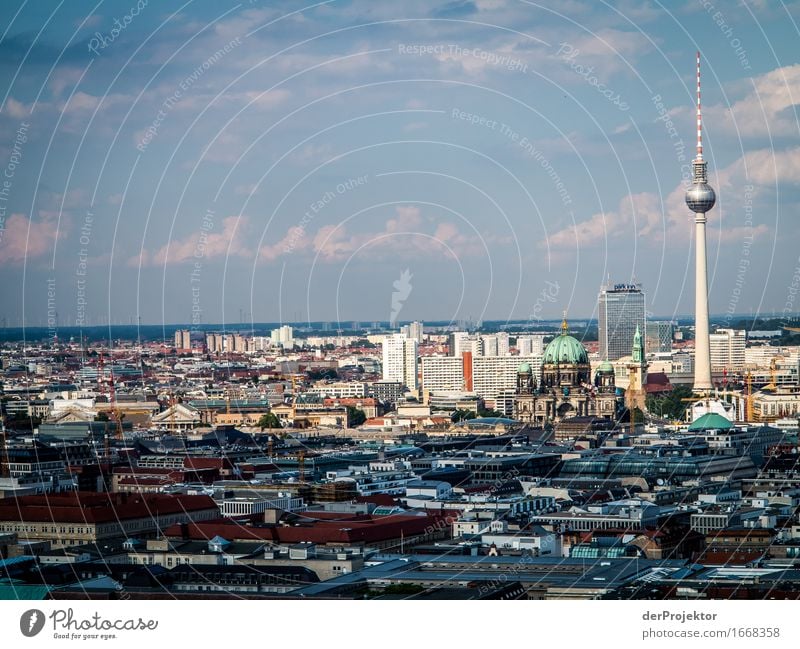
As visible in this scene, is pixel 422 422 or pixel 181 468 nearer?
pixel 181 468

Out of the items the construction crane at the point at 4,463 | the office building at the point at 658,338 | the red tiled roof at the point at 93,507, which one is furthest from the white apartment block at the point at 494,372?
the red tiled roof at the point at 93,507

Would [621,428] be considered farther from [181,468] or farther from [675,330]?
[675,330]

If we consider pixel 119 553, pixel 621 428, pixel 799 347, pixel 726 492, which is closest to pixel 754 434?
pixel 621 428

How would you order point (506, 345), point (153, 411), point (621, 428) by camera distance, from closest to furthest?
1. point (621, 428)
2. point (153, 411)
3. point (506, 345)

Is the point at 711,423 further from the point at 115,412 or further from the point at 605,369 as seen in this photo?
the point at 115,412

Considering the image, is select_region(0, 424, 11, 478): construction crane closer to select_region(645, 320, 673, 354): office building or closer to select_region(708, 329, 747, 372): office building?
select_region(708, 329, 747, 372): office building

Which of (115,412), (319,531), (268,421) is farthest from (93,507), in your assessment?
(268,421)

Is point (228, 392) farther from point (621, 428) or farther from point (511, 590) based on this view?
point (511, 590)

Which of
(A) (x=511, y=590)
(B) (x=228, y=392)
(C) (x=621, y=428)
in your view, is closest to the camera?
(A) (x=511, y=590)

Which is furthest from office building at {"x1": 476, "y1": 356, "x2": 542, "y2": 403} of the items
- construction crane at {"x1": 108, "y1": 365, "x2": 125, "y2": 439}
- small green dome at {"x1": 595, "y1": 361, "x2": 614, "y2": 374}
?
construction crane at {"x1": 108, "y1": 365, "x2": 125, "y2": 439}
